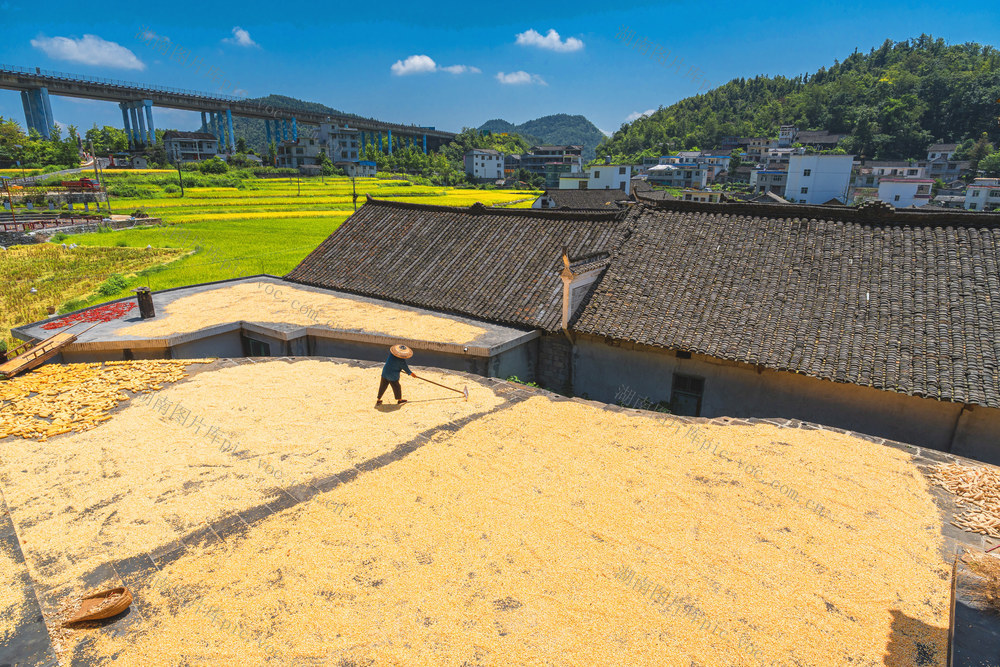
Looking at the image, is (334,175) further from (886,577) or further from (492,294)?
(886,577)

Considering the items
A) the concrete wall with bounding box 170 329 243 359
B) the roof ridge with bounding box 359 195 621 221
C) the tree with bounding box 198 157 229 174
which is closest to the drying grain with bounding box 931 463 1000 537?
the roof ridge with bounding box 359 195 621 221

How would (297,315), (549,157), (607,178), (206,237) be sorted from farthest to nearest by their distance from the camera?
(549,157) < (607,178) < (206,237) < (297,315)

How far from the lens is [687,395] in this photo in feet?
40.4

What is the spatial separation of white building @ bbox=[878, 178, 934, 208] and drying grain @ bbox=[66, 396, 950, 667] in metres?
81.3

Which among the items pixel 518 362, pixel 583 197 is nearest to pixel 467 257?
pixel 518 362

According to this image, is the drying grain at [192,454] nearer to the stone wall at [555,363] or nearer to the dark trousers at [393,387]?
the dark trousers at [393,387]

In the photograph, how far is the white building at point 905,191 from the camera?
2766 inches

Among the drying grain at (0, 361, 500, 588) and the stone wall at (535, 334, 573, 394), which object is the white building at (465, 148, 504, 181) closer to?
the stone wall at (535, 334, 573, 394)

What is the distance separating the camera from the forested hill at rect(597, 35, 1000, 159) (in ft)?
360

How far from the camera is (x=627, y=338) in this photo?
12.1 metres


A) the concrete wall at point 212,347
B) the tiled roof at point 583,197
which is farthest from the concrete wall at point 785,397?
the tiled roof at point 583,197

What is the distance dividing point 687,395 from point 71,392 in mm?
12969

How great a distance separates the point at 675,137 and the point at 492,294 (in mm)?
168990

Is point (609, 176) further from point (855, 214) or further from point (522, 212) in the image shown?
point (855, 214)
